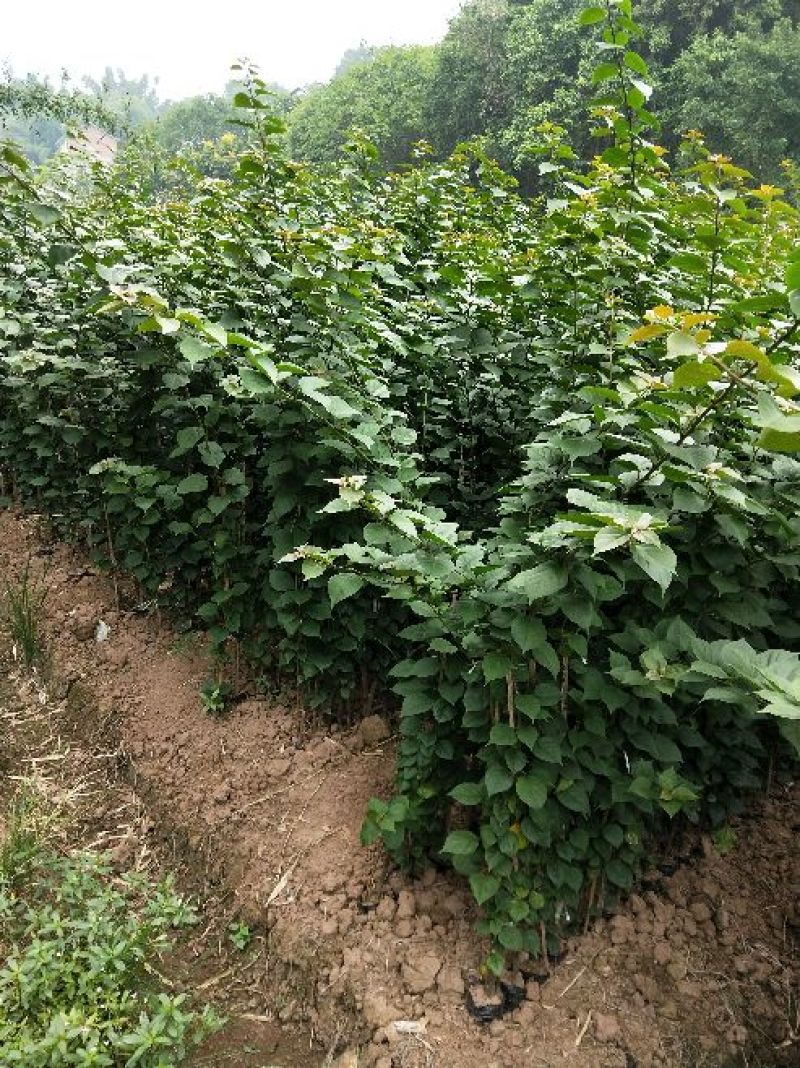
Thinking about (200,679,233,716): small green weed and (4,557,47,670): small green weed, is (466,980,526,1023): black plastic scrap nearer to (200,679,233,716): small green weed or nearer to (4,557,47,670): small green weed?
(200,679,233,716): small green weed

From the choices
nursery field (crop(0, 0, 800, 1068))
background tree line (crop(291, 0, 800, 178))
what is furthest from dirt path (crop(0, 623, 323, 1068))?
background tree line (crop(291, 0, 800, 178))

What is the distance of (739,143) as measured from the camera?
18156mm

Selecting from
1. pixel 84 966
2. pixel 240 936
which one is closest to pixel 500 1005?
pixel 240 936

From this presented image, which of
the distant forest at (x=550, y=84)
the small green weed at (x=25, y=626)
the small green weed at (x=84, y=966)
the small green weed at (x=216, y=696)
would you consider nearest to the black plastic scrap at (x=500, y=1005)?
the small green weed at (x=84, y=966)

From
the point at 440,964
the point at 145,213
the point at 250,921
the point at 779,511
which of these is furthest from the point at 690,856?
the point at 145,213

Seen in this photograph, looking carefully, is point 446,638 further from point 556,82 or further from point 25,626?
point 556,82

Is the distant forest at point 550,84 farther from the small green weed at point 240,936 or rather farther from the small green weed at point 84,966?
the small green weed at point 240,936

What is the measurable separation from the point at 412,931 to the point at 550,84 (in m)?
25.1

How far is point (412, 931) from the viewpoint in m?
2.18

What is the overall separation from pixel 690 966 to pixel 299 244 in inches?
92.7

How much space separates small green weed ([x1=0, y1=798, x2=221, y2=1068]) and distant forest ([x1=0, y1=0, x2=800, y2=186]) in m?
11.6

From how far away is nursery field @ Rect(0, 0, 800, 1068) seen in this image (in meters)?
1.74

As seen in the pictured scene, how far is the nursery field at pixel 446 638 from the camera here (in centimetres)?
174

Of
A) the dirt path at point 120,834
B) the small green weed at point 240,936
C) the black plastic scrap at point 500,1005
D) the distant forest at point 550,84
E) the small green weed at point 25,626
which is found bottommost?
the dirt path at point 120,834
